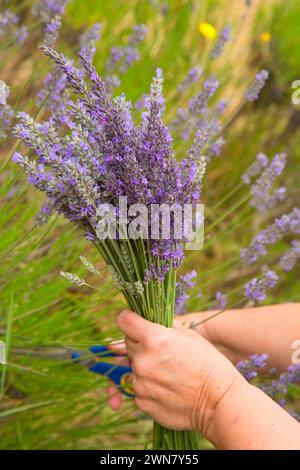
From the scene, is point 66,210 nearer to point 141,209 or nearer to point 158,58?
point 141,209

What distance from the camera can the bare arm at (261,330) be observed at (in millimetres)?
1338

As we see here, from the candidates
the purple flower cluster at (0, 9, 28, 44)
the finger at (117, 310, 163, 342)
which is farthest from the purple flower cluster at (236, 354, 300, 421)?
the purple flower cluster at (0, 9, 28, 44)

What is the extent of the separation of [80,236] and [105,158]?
0.66 metres

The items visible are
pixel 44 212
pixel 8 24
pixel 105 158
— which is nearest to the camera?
pixel 105 158

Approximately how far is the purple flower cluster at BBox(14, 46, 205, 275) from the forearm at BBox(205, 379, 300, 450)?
272mm

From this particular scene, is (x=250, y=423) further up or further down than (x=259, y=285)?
further down

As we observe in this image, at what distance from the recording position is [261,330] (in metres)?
1.35

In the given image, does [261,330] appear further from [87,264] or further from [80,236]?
[87,264]

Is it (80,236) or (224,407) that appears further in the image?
(80,236)

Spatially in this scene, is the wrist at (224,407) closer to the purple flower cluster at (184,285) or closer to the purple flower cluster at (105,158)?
the purple flower cluster at (184,285)

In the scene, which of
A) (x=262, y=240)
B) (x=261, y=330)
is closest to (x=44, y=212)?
(x=262, y=240)

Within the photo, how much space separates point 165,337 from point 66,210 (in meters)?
0.26

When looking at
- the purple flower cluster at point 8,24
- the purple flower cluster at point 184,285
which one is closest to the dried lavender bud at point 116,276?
the purple flower cluster at point 184,285

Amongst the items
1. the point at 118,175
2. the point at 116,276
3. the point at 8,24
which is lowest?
the point at 116,276
